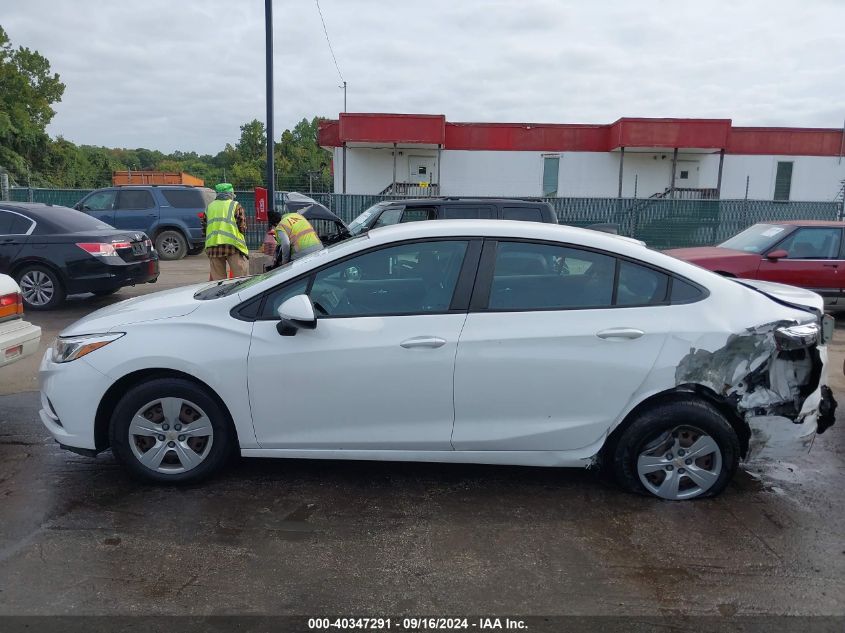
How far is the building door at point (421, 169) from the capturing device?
31.5 metres

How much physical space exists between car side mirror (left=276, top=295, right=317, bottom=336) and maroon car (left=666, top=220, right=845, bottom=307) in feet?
22.8

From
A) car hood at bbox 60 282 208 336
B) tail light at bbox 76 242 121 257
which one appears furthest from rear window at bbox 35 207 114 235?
car hood at bbox 60 282 208 336

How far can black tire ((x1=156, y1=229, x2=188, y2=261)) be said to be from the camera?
52.6 feet

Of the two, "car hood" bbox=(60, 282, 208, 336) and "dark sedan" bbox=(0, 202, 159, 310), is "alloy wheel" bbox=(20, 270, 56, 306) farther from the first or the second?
"car hood" bbox=(60, 282, 208, 336)

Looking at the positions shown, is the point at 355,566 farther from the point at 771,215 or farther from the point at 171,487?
the point at 771,215

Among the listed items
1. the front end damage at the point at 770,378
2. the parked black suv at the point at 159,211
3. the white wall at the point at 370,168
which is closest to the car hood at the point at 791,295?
the front end damage at the point at 770,378

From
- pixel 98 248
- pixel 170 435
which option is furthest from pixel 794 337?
pixel 98 248

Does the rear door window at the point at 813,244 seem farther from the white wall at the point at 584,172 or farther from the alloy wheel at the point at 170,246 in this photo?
the white wall at the point at 584,172

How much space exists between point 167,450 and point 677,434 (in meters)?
2.99

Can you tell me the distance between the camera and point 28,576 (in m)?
3.16

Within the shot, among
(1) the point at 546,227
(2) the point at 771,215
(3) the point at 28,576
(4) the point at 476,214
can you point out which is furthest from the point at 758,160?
(3) the point at 28,576

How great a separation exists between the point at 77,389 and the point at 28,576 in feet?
3.67

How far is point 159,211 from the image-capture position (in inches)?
627

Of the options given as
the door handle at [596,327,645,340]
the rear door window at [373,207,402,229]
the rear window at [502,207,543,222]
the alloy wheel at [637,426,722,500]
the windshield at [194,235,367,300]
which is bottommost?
the alloy wheel at [637,426,722,500]
